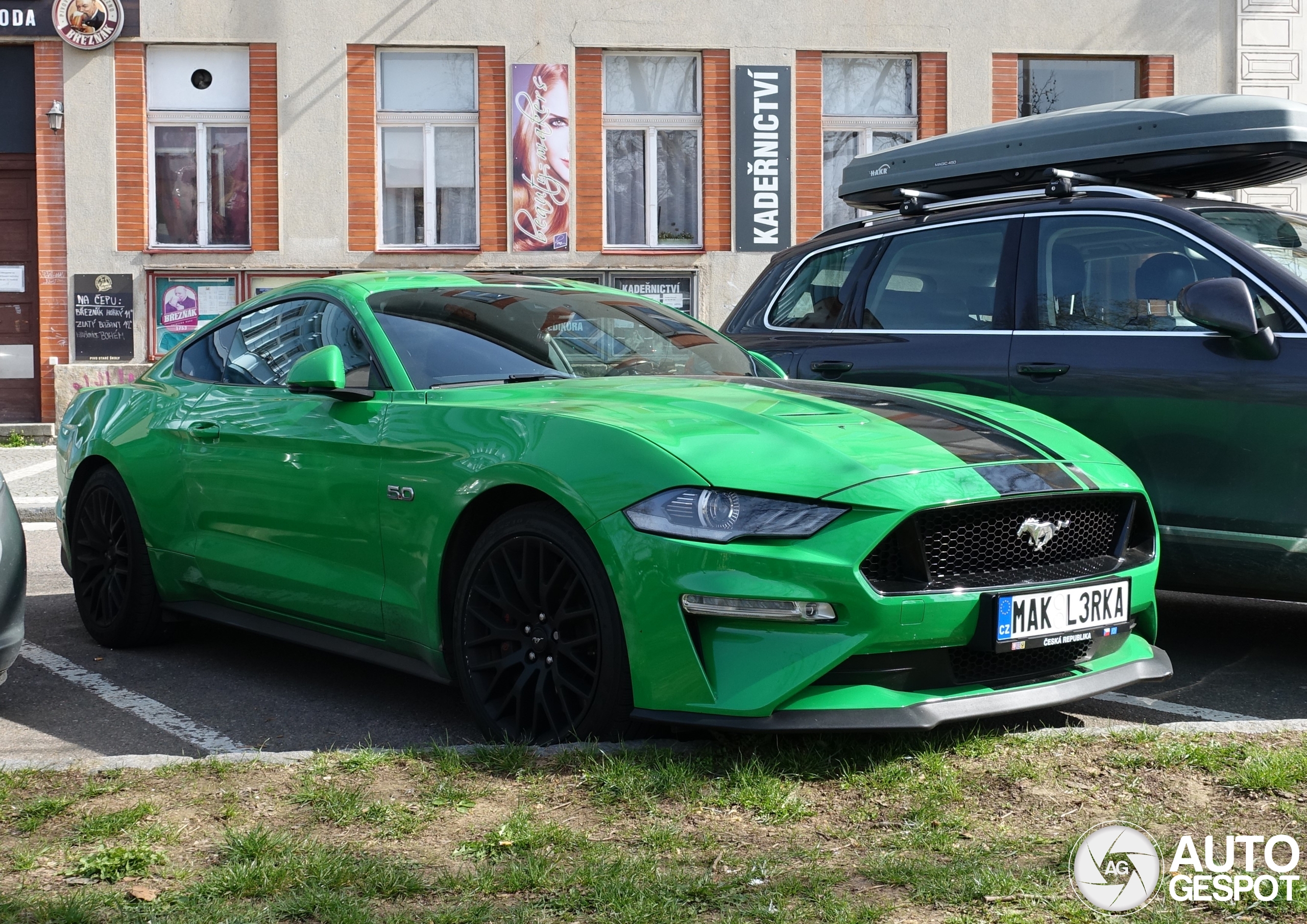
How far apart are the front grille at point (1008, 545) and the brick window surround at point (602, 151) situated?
1318cm

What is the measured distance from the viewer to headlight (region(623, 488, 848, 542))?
3.69m

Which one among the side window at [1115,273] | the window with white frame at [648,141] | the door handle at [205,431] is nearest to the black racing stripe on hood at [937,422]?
the side window at [1115,273]

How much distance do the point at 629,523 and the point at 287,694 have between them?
6.97ft

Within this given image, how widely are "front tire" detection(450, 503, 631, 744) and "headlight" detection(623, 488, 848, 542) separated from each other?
0.24 metres

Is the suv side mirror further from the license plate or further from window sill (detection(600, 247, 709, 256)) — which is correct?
window sill (detection(600, 247, 709, 256))

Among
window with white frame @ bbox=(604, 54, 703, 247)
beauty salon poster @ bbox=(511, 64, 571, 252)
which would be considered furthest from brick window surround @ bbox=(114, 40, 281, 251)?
window with white frame @ bbox=(604, 54, 703, 247)

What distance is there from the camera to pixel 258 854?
3.21 metres

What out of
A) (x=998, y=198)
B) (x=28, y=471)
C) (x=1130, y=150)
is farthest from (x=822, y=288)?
(x=28, y=471)

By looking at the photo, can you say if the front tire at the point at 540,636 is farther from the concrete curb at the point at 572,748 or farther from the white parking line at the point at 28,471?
the white parking line at the point at 28,471

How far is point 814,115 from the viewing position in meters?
17.2

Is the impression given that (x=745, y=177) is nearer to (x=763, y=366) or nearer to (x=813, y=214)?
(x=813, y=214)

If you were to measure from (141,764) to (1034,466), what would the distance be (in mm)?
2628

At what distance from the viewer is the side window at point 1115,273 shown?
5395 millimetres

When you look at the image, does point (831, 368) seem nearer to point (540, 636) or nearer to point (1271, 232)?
point (1271, 232)
